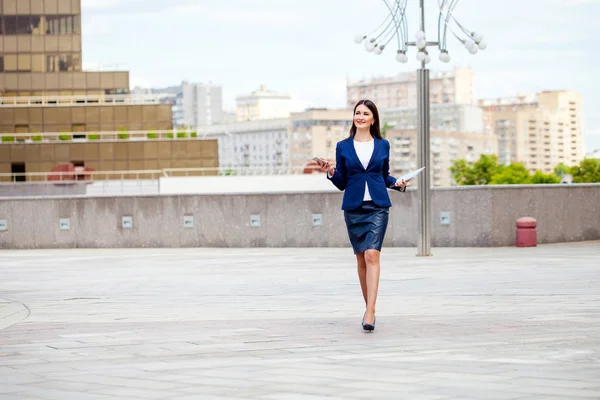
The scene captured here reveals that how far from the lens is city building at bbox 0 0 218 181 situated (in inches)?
3497

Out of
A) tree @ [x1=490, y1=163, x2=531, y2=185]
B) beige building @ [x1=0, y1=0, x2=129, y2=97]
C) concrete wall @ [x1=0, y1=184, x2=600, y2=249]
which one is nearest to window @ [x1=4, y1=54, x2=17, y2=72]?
beige building @ [x1=0, y1=0, x2=129, y2=97]

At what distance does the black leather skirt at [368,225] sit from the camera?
947cm

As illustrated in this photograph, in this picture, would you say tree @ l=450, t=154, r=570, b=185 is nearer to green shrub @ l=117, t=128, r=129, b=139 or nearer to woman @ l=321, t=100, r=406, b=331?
green shrub @ l=117, t=128, r=129, b=139

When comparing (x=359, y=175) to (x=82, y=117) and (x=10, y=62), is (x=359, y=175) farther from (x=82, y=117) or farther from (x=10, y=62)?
(x=10, y=62)

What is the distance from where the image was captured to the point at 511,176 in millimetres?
155000

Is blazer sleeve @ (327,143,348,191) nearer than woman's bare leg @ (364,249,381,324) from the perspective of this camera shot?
No

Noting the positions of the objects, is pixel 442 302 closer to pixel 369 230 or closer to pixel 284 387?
pixel 369 230

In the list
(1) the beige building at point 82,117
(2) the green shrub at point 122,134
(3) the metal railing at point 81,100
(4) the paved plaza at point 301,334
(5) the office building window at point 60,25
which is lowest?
(4) the paved plaza at point 301,334

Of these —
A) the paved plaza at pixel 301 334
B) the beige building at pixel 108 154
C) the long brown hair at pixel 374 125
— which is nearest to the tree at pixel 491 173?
the beige building at pixel 108 154

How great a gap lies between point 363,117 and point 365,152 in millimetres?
292

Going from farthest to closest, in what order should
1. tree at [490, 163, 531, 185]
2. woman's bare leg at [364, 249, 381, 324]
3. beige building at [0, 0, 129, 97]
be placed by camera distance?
tree at [490, 163, 531, 185] → beige building at [0, 0, 129, 97] → woman's bare leg at [364, 249, 381, 324]

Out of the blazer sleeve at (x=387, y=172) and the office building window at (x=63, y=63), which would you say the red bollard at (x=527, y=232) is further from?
the office building window at (x=63, y=63)

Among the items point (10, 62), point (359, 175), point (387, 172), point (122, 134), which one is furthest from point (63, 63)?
point (359, 175)

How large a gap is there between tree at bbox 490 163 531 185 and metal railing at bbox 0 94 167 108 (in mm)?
69782
